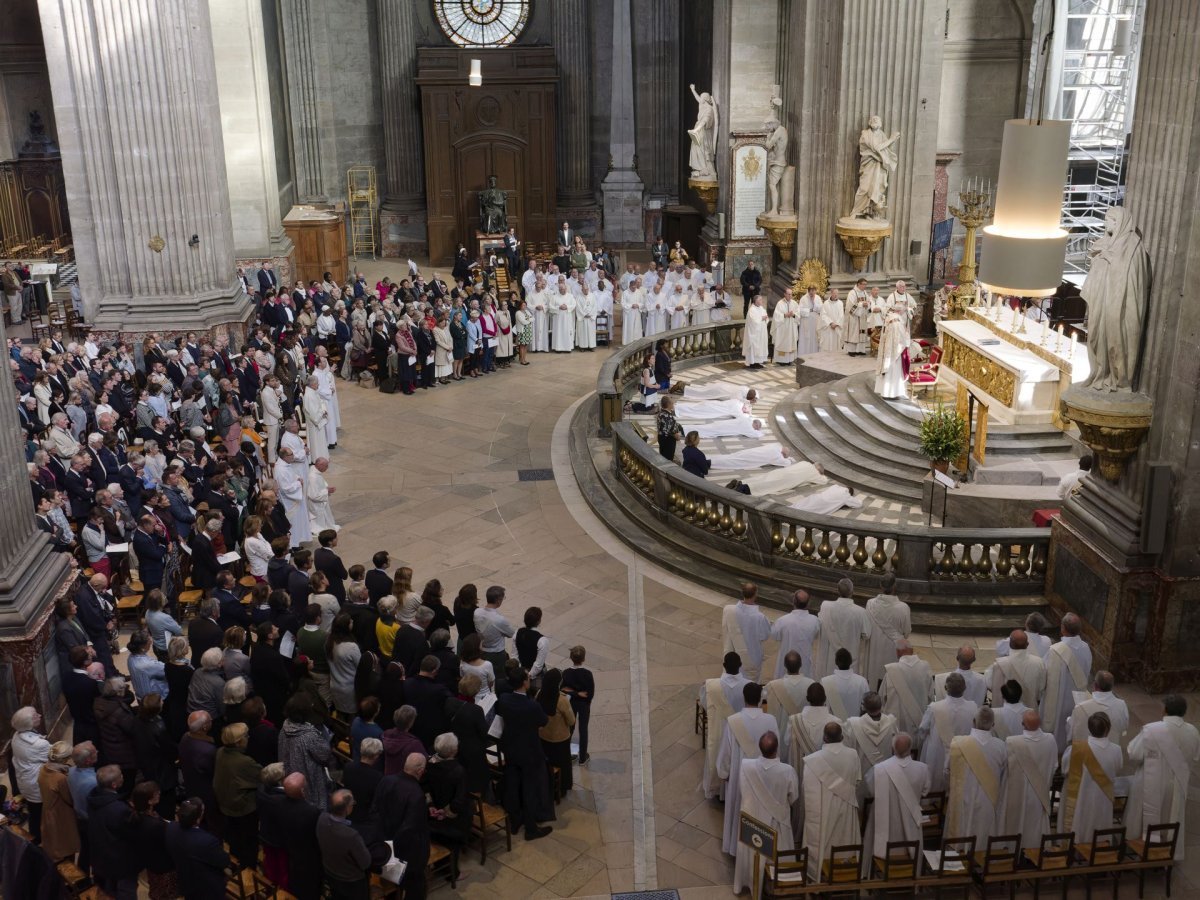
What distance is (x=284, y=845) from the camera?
318 inches

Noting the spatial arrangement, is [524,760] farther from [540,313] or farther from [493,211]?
[493,211]

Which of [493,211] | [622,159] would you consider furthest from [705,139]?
[622,159]

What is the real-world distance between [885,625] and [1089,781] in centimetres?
248

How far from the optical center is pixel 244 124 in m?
25.7

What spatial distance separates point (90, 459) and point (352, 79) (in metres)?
22.6

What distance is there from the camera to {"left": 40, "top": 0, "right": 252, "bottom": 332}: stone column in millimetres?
19250

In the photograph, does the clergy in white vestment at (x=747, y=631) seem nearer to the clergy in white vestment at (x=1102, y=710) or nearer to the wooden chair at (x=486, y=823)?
the wooden chair at (x=486, y=823)

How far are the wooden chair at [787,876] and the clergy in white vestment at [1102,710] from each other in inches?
86.7

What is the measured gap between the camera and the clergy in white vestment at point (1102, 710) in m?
8.95

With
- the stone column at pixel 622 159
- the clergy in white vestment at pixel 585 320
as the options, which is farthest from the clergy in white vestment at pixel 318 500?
the stone column at pixel 622 159

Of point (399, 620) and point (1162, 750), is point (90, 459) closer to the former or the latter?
point (399, 620)

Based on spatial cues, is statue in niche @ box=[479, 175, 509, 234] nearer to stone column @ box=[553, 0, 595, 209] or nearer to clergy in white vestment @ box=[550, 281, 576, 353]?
stone column @ box=[553, 0, 595, 209]

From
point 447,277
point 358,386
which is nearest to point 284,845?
point 358,386

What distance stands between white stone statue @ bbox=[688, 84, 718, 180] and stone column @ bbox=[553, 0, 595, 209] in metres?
6.68
